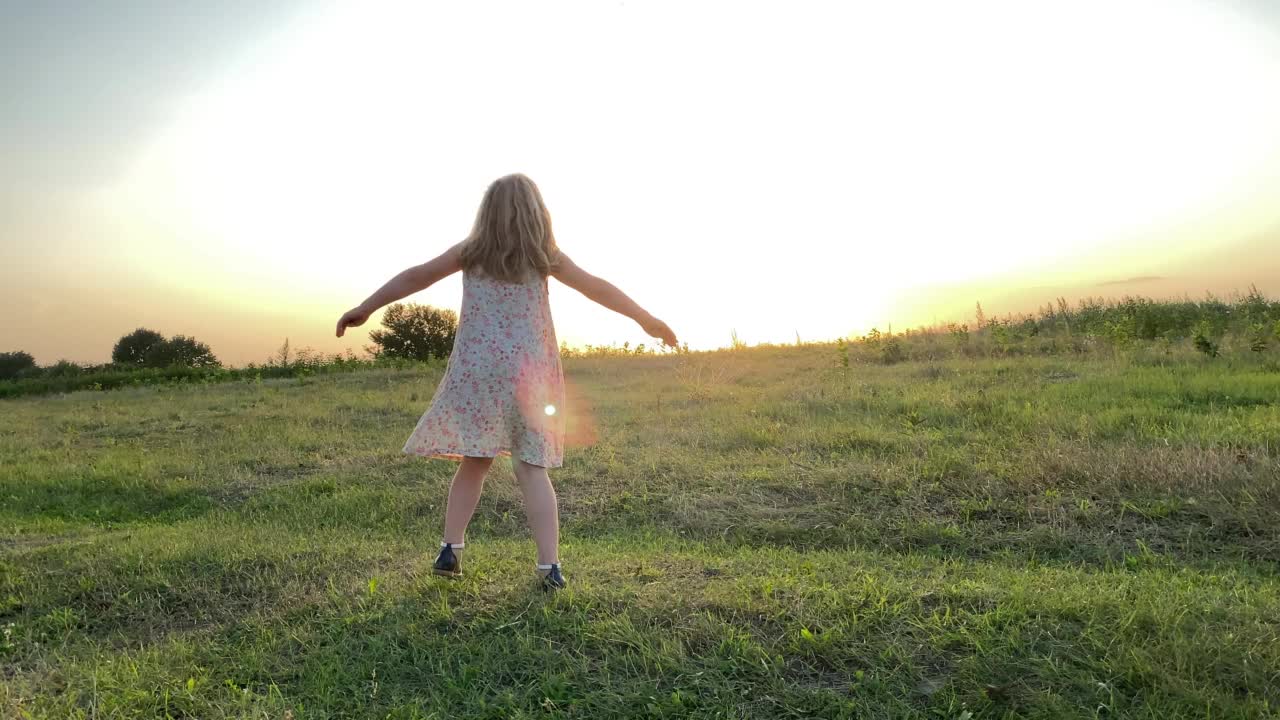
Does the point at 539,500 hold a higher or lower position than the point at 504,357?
lower

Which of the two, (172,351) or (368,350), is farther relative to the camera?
(172,351)

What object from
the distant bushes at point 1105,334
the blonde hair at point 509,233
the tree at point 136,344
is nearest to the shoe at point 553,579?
the blonde hair at point 509,233

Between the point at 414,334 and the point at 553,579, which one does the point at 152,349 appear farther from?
the point at 553,579

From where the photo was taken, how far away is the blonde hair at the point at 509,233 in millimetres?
4238

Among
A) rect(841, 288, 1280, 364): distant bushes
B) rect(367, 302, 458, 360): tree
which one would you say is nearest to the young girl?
rect(841, 288, 1280, 364): distant bushes

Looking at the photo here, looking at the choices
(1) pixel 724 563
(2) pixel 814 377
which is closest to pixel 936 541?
(1) pixel 724 563

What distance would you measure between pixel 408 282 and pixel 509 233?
63cm

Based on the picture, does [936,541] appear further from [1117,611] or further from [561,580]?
[561,580]

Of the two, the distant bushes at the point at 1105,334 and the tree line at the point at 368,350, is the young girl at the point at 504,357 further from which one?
the tree line at the point at 368,350

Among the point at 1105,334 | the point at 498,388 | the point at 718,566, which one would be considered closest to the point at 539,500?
the point at 498,388

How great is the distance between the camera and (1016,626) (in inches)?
143

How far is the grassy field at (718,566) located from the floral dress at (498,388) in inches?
30.6

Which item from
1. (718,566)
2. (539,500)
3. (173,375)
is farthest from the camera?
(173,375)

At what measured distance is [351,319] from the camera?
4.41m
